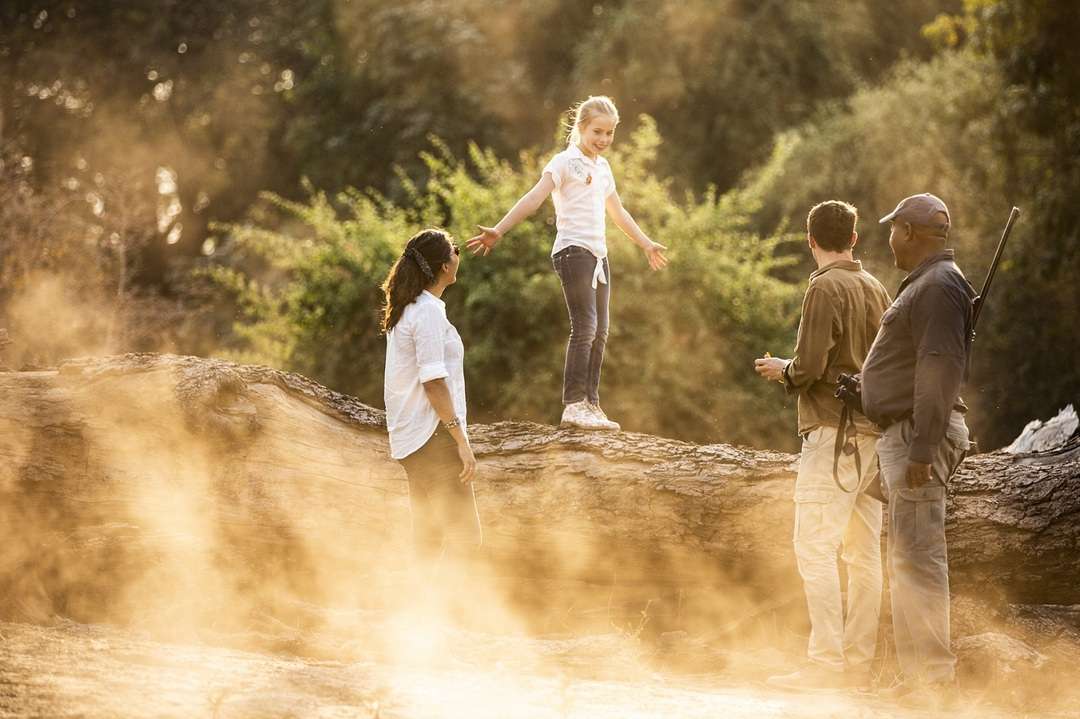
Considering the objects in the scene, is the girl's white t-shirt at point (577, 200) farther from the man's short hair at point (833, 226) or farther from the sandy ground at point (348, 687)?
the sandy ground at point (348, 687)

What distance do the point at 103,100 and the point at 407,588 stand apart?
91.9 feet

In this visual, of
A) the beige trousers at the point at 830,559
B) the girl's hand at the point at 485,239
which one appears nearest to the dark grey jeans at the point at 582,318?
the girl's hand at the point at 485,239

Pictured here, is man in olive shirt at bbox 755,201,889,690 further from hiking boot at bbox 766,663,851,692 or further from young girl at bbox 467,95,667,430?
young girl at bbox 467,95,667,430

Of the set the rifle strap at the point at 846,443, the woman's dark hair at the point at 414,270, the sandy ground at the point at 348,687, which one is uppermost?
the woman's dark hair at the point at 414,270

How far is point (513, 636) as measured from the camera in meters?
7.69

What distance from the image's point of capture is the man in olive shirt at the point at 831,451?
6.20 meters

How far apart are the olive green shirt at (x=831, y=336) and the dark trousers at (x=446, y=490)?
1.66 m

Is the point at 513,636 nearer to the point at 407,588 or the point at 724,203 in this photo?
the point at 407,588

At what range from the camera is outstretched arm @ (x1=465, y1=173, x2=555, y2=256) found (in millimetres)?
7293

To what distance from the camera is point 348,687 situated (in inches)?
225

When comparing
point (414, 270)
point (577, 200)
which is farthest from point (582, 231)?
point (414, 270)

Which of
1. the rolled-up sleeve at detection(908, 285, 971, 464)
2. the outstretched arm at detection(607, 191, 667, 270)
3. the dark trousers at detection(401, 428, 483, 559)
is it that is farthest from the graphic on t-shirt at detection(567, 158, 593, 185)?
the rolled-up sleeve at detection(908, 285, 971, 464)

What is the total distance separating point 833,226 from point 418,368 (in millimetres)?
2129

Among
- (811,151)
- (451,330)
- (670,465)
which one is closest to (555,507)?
(670,465)
